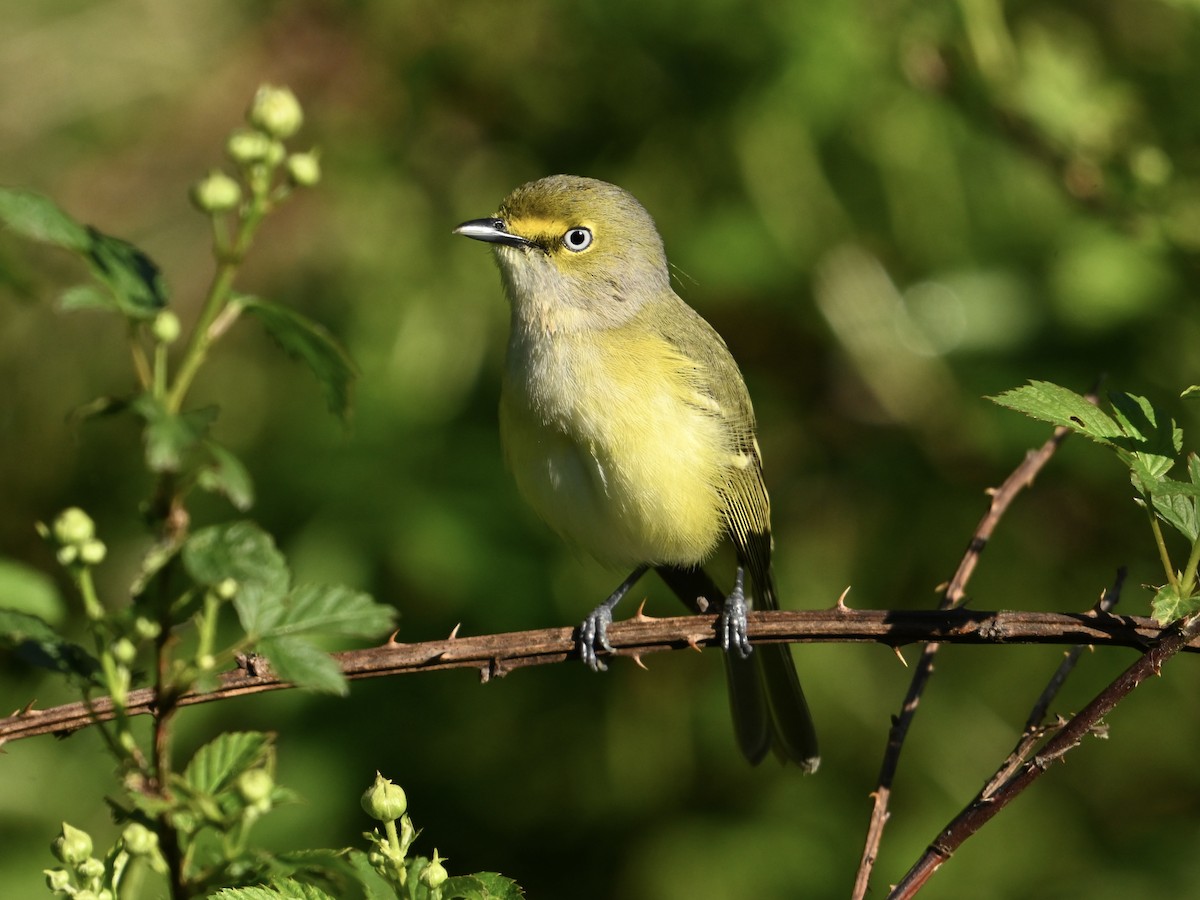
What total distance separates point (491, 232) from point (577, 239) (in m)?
0.32

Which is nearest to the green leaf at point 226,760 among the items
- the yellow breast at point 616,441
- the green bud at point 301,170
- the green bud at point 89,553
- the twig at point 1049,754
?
the green bud at point 89,553

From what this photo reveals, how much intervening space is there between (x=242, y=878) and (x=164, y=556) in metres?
0.53

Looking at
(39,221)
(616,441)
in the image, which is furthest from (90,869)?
(616,441)

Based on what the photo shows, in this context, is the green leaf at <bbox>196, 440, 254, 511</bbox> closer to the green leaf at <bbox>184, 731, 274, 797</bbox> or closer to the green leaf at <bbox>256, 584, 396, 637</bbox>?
the green leaf at <bbox>256, 584, 396, 637</bbox>

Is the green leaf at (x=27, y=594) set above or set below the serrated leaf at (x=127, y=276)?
below

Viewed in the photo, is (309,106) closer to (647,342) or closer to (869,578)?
(647,342)

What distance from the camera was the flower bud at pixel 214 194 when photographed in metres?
1.59

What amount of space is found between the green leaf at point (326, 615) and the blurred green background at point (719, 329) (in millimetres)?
2991

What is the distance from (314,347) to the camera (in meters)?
1.71

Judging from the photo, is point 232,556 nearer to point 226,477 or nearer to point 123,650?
point 226,477

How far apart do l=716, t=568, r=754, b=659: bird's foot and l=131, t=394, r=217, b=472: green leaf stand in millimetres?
1541

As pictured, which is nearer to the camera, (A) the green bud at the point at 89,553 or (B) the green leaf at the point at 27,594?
(A) the green bud at the point at 89,553

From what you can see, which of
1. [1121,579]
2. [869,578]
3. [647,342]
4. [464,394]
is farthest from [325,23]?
[1121,579]

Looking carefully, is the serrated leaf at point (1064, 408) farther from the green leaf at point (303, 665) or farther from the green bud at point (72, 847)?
the green bud at point (72, 847)
